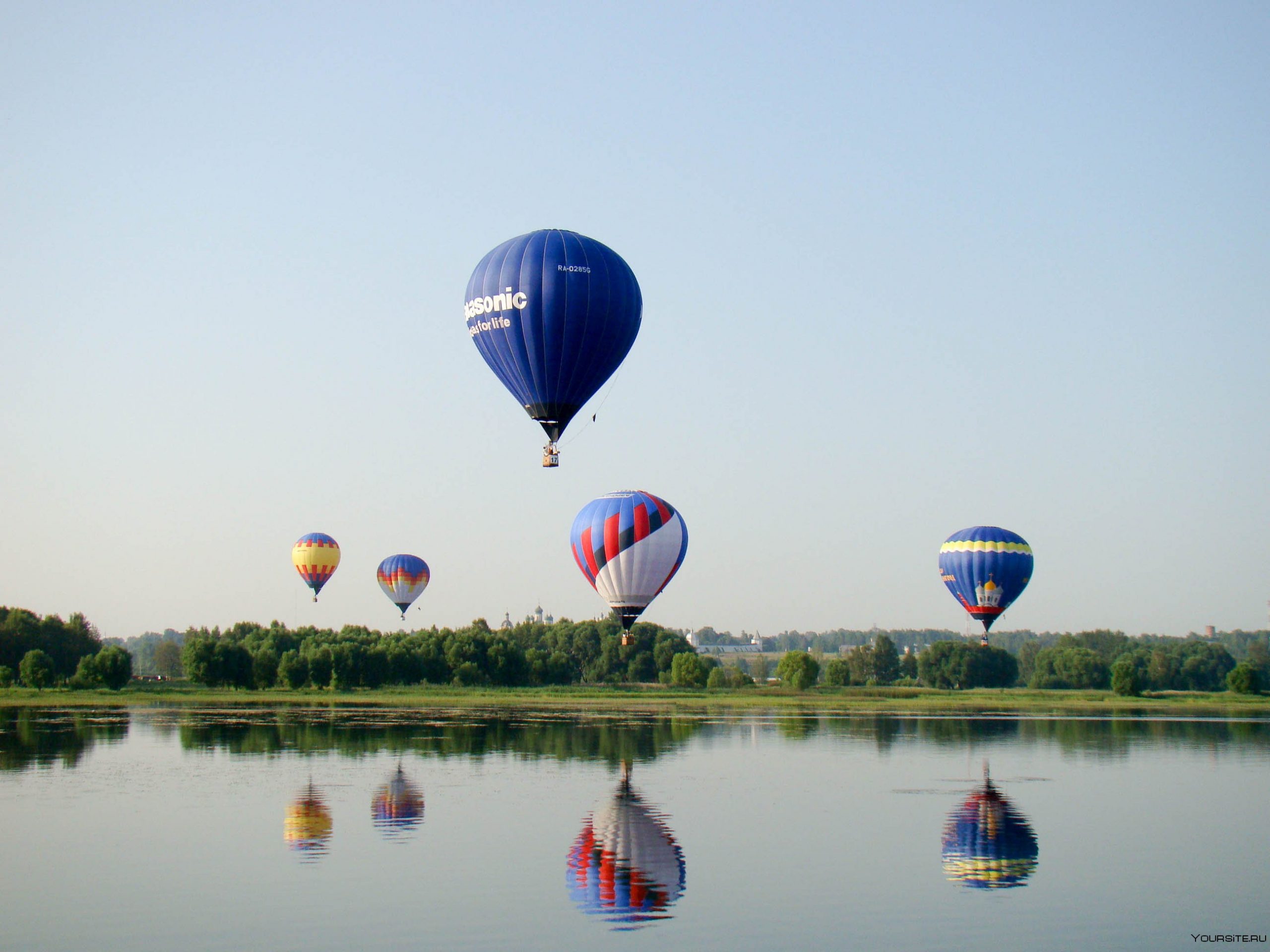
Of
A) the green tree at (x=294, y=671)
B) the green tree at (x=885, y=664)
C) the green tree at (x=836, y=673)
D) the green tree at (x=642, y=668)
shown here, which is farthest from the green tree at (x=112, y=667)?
the green tree at (x=885, y=664)

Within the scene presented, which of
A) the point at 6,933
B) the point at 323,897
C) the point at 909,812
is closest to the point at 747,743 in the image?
the point at 909,812

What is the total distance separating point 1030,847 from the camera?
29219 mm

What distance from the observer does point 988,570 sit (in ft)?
282

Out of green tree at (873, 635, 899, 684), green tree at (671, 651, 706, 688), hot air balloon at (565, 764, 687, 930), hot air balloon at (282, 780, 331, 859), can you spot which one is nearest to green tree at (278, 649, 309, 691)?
green tree at (671, 651, 706, 688)

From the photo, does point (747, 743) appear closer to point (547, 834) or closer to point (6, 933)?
point (547, 834)

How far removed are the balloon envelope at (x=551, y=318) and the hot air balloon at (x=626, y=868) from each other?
67.4ft

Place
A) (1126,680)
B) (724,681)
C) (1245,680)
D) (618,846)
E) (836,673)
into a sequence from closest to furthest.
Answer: (618,846)
(1126,680)
(1245,680)
(724,681)
(836,673)

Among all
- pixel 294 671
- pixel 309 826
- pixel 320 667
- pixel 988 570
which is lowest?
pixel 309 826

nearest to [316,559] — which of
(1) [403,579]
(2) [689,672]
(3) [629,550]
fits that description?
(1) [403,579]

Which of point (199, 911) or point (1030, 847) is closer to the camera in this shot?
point (199, 911)

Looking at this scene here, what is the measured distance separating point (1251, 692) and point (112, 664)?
9645 cm

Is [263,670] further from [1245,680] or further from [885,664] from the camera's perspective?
[1245,680]

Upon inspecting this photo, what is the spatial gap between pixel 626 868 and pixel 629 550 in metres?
46.0

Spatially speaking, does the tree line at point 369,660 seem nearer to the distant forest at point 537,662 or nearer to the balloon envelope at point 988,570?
the distant forest at point 537,662
